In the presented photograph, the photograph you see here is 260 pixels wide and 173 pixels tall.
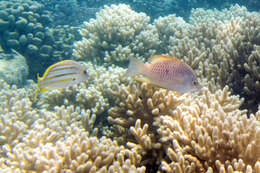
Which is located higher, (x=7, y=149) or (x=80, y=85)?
(x=80, y=85)

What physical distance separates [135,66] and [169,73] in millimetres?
391

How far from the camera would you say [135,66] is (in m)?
2.30

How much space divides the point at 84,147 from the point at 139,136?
0.68 meters

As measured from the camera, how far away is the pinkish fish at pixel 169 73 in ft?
7.43

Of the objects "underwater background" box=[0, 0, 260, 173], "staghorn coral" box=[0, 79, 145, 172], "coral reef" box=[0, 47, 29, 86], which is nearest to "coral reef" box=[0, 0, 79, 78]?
"underwater background" box=[0, 0, 260, 173]

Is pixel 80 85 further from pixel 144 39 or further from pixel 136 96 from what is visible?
pixel 144 39

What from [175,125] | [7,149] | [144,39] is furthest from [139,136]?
[144,39]

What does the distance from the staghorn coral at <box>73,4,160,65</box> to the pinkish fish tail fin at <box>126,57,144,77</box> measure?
2729 millimetres

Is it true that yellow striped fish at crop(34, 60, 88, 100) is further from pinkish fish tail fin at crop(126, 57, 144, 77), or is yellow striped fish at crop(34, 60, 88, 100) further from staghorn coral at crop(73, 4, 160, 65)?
staghorn coral at crop(73, 4, 160, 65)

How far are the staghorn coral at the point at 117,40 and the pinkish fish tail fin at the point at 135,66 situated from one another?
8.95ft

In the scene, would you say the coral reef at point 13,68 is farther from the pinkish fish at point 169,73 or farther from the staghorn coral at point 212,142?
the staghorn coral at point 212,142

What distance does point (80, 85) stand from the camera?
13.8ft

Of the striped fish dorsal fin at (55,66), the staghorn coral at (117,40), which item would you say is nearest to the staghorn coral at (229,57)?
the staghorn coral at (117,40)

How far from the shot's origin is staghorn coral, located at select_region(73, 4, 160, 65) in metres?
5.20
